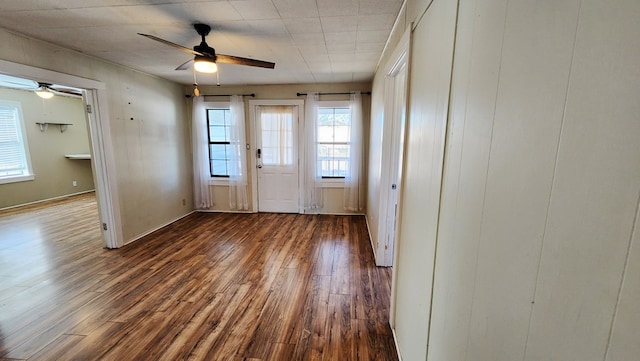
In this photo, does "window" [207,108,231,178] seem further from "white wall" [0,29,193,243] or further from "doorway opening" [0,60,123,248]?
"doorway opening" [0,60,123,248]

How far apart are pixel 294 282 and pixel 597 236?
253cm

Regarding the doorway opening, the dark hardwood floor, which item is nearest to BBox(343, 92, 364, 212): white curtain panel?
the dark hardwood floor

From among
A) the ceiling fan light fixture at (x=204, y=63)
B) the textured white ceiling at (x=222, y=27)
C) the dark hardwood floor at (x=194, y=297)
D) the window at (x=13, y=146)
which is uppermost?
the textured white ceiling at (x=222, y=27)

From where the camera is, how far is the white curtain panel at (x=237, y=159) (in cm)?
478

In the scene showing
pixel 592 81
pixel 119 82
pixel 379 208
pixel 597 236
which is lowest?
pixel 379 208

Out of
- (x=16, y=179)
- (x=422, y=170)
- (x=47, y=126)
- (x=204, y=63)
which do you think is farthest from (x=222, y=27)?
(x=47, y=126)

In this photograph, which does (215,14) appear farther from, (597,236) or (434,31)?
(597,236)

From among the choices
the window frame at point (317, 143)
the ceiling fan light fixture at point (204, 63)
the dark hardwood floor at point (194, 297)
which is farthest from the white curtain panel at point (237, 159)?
the ceiling fan light fixture at point (204, 63)

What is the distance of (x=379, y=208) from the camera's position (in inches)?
116

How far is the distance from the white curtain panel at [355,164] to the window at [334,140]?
10cm

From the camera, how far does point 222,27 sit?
2277mm

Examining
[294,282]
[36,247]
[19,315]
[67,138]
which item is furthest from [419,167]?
[67,138]

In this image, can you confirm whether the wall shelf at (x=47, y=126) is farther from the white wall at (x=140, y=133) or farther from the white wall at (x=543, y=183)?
the white wall at (x=543, y=183)

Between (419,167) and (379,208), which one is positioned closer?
(419,167)
